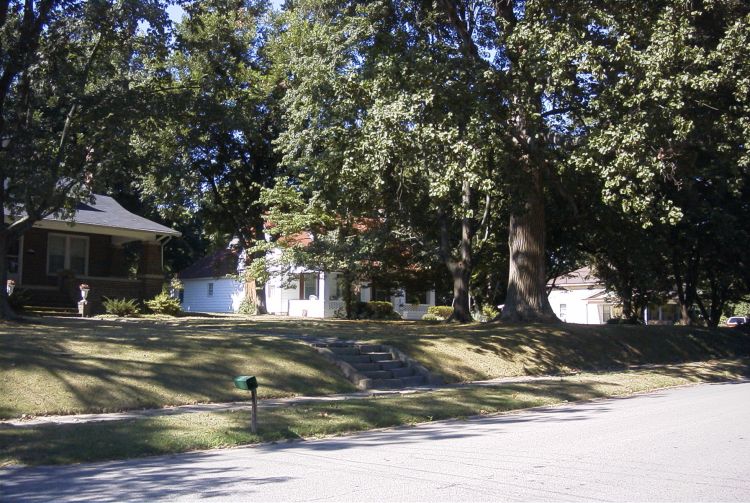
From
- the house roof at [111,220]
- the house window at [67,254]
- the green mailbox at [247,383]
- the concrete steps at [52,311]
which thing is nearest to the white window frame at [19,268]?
the house window at [67,254]

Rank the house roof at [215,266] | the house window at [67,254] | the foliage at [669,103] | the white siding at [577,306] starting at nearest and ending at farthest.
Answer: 1. the foliage at [669,103]
2. the house window at [67,254]
3. the house roof at [215,266]
4. the white siding at [577,306]

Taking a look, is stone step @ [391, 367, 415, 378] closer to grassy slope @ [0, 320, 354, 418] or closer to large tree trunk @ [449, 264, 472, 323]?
grassy slope @ [0, 320, 354, 418]

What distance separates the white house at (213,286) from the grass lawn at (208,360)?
25.1 meters

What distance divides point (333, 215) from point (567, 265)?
1224cm

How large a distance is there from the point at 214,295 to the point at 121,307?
23490mm

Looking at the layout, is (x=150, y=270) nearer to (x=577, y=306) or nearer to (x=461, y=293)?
(x=461, y=293)

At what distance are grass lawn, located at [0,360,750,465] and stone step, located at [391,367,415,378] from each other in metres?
1.50

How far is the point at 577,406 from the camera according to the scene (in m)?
14.5

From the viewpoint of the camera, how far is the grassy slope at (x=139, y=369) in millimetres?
12164

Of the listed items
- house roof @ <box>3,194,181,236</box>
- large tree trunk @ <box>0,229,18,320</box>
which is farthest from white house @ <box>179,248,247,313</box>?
large tree trunk @ <box>0,229,18,320</box>

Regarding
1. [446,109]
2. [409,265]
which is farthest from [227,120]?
[409,265]

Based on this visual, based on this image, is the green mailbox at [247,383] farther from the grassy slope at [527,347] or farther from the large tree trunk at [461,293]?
the large tree trunk at [461,293]

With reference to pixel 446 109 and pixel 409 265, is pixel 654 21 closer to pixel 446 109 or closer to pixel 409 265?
pixel 446 109

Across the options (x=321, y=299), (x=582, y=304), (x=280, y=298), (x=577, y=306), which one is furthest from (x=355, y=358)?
(x=577, y=306)
